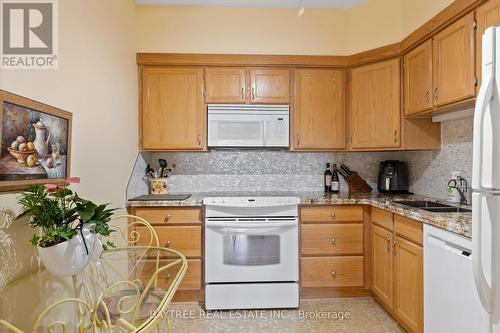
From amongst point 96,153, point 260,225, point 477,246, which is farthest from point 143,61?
point 477,246

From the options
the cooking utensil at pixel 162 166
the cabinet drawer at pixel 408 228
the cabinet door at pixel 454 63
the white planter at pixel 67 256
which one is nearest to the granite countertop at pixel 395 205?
the cabinet drawer at pixel 408 228

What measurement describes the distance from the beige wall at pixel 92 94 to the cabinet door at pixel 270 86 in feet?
3.78

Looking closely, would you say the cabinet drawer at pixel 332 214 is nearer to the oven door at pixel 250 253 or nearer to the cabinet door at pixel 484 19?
the oven door at pixel 250 253

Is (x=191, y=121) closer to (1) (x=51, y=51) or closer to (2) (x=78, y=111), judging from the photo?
(2) (x=78, y=111)

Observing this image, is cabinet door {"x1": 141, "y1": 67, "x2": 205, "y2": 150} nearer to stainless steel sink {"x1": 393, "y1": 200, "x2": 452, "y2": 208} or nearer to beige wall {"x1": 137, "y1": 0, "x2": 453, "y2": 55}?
beige wall {"x1": 137, "y1": 0, "x2": 453, "y2": 55}

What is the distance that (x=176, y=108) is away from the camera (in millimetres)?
2740

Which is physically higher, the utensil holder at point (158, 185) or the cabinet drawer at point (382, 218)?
the utensil holder at point (158, 185)

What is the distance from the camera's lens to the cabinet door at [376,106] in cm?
252

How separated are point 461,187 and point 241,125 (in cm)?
190

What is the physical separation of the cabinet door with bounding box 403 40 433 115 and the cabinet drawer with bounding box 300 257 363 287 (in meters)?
1.43

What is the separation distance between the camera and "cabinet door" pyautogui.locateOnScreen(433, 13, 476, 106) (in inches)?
67.5

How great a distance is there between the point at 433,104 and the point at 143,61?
2543 millimetres

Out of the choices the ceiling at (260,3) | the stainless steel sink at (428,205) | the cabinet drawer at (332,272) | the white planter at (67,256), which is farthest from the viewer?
the ceiling at (260,3)

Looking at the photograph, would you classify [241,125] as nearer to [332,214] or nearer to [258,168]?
[258,168]
